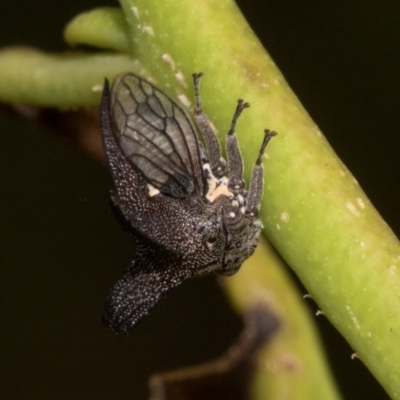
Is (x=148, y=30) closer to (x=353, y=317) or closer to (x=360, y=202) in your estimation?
(x=360, y=202)

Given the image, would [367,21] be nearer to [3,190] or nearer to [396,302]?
[3,190]

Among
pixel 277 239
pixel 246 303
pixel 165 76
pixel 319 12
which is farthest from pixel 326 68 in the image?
pixel 277 239

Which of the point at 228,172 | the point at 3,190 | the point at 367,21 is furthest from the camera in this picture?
the point at 3,190

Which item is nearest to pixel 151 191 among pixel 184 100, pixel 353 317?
pixel 184 100

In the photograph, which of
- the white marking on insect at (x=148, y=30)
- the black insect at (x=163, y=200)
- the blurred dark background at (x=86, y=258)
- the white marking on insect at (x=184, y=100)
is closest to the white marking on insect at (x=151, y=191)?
the black insect at (x=163, y=200)

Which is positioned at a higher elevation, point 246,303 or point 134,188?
point 134,188

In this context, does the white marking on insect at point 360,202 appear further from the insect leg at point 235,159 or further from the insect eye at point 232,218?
the insect eye at point 232,218
